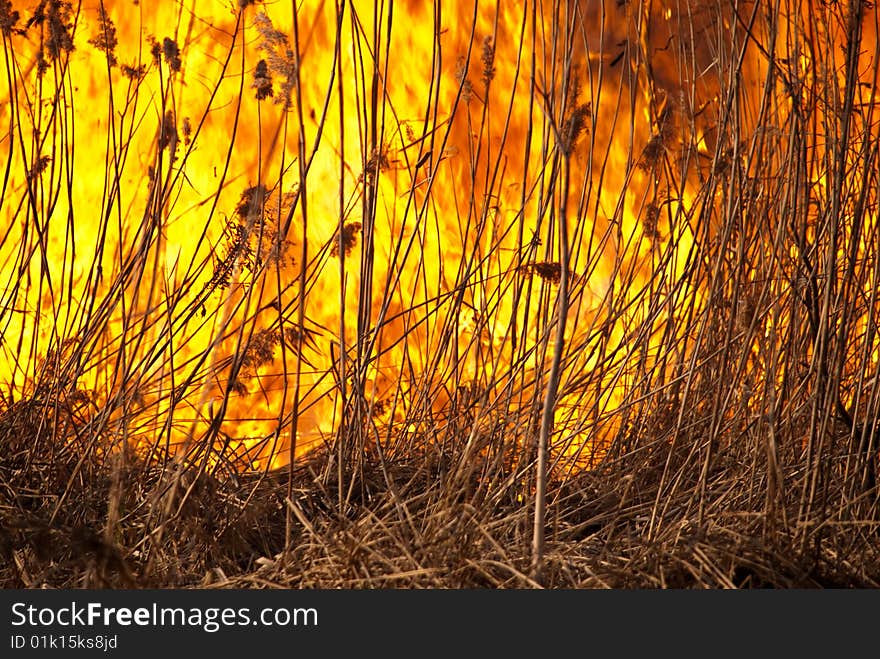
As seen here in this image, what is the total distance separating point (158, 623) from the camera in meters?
0.92

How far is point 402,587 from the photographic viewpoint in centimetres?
103

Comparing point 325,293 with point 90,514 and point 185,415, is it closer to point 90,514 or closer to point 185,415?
point 185,415

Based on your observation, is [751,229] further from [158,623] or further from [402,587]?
[158,623]

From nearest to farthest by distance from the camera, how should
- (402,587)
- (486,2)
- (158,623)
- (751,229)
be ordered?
(158,623) < (402,587) < (751,229) < (486,2)

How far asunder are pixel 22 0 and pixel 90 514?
1627mm

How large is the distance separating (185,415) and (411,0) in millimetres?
1181

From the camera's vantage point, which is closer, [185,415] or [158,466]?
[158,466]

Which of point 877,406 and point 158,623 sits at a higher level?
point 877,406

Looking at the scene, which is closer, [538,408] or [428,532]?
[428,532]

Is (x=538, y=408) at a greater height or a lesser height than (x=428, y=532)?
greater

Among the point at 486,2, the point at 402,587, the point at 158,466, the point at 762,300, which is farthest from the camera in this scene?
the point at 486,2

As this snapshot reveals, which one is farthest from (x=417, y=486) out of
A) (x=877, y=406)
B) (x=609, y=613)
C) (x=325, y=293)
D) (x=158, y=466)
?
(x=325, y=293)

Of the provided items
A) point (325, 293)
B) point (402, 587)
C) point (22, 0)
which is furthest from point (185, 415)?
point (402, 587)

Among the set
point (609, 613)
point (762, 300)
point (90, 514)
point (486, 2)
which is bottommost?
point (609, 613)
